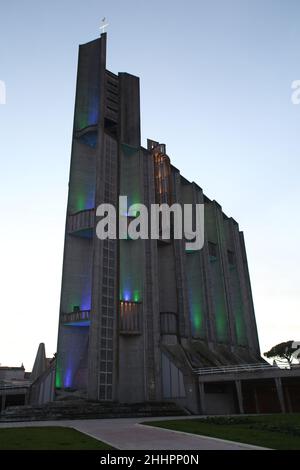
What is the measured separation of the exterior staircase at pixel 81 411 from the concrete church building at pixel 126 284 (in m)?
3.69

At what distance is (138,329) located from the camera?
4550 cm

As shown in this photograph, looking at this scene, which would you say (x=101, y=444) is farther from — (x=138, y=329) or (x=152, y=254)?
(x=152, y=254)

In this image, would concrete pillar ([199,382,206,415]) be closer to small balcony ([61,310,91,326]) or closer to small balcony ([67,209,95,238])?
small balcony ([61,310,91,326])

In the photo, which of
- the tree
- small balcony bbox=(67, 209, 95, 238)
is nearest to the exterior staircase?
small balcony bbox=(67, 209, 95, 238)

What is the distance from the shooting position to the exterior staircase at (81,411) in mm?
33562

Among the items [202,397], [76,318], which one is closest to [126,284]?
[76,318]

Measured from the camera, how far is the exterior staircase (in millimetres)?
33562

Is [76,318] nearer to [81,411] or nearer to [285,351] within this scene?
[81,411]

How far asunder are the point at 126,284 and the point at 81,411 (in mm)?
16920

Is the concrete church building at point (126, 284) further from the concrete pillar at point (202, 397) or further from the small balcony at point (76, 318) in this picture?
the concrete pillar at point (202, 397)

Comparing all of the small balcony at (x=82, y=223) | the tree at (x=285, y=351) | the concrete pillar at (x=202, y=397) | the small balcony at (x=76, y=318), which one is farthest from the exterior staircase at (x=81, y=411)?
the tree at (x=285, y=351)

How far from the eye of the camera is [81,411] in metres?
34.6
